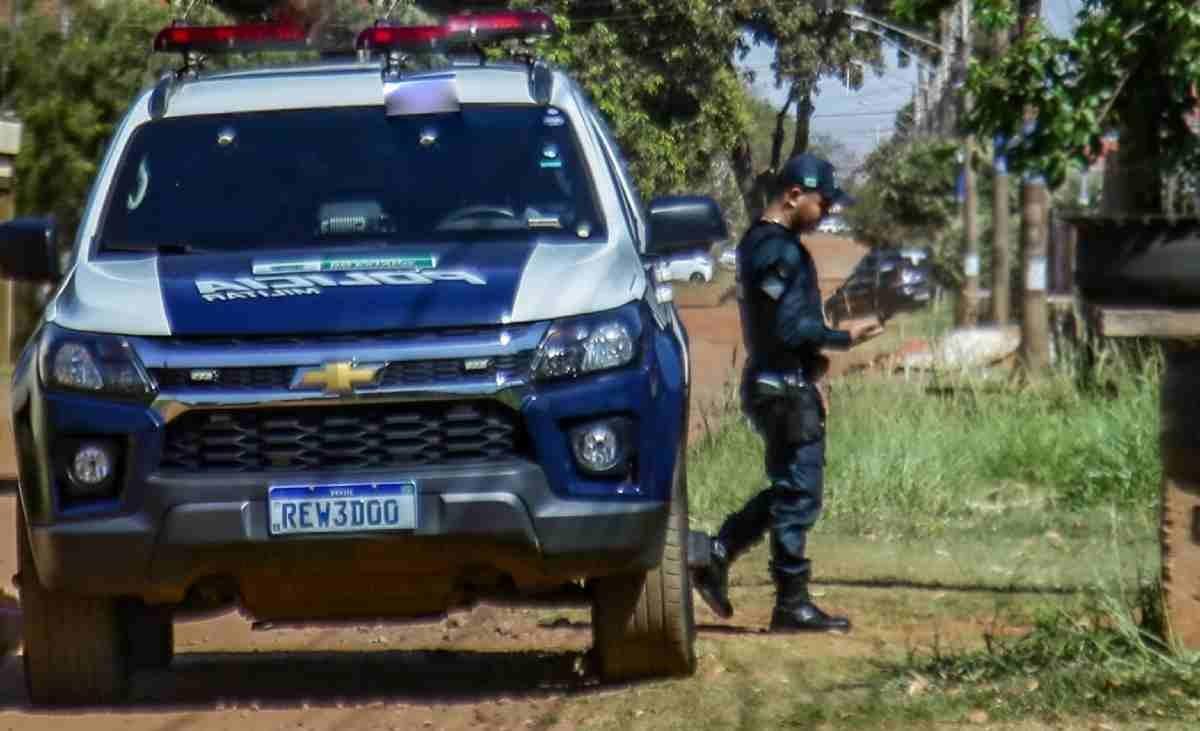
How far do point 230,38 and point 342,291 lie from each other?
139 centimetres

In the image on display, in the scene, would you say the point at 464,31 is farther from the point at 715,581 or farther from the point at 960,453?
the point at 960,453

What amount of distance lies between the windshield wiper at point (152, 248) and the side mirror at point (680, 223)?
1.42 metres

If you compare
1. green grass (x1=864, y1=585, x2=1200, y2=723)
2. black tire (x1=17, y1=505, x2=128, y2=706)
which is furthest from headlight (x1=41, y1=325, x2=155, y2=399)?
green grass (x1=864, y1=585, x2=1200, y2=723)

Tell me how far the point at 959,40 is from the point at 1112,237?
13.4 meters

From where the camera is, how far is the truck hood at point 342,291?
632 cm

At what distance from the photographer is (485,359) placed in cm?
630

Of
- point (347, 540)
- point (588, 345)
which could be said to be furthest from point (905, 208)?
point (347, 540)

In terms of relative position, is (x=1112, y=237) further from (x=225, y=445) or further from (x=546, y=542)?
(x=225, y=445)

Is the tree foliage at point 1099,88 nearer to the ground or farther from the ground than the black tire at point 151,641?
farther from the ground

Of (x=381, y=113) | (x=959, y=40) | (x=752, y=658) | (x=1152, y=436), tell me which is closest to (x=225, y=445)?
(x=381, y=113)

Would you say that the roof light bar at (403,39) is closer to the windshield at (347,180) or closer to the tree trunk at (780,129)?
the windshield at (347,180)

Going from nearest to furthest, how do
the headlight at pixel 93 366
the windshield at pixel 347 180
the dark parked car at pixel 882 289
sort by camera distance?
the headlight at pixel 93 366 → the windshield at pixel 347 180 → the dark parked car at pixel 882 289

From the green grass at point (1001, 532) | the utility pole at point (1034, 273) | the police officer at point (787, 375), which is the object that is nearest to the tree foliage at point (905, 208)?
the utility pole at point (1034, 273)

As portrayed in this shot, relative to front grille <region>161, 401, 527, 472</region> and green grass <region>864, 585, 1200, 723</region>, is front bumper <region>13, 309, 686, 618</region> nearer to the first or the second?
front grille <region>161, 401, 527, 472</region>
